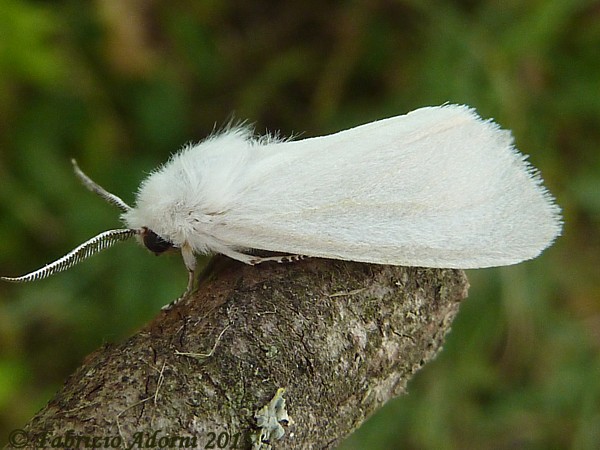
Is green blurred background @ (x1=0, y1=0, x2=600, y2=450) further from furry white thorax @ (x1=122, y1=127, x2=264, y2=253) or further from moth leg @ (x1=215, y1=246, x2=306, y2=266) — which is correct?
moth leg @ (x1=215, y1=246, x2=306, y2=266)

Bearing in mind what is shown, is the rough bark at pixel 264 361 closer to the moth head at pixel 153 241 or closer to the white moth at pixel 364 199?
the white moth at pixel 364 199

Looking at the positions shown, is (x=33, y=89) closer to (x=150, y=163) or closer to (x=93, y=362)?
(x=150, y=163)

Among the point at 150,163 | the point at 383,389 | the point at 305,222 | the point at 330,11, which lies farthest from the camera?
the point at 330,11

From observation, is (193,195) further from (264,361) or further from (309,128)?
(309,128)

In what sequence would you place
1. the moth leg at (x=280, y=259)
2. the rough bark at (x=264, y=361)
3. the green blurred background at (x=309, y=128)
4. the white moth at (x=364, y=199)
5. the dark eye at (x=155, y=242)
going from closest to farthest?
the rough bark at (x=264, y=361), the moth leg at (x=280, y=259), the white moth at (x=364, y=199), the dark eye at (x=155, y=242), the green blurred background at (x=309, y=128)

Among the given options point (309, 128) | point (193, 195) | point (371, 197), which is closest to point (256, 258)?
point (193, 195)

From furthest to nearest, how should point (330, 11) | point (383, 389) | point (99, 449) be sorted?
point (330, 11), point (383, 389), point (99, 449)

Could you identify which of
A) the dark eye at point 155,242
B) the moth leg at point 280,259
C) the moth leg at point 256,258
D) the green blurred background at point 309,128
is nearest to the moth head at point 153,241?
the dark eye at point 155,242

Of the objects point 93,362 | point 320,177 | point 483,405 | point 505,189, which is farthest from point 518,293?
point 93,362

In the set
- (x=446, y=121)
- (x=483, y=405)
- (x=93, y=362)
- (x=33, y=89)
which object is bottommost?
(x=93, y=362)
